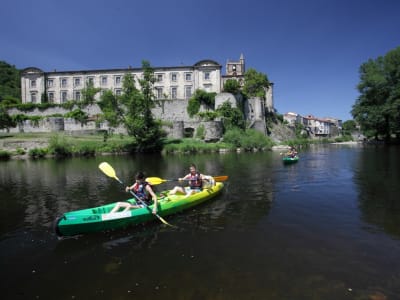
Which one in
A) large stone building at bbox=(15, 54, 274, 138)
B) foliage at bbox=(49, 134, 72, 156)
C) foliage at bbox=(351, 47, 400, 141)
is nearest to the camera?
foliage at bbox=(49, 134, 72, 156)

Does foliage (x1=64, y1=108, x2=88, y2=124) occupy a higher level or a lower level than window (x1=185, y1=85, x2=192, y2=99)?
lower

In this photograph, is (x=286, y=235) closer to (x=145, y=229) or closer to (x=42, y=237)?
(x=145, y=229)

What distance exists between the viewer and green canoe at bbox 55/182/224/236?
6.36m

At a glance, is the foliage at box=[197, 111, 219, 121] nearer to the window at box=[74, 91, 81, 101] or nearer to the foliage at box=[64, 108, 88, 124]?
the foliage at box=[64, 108, 88, 124]

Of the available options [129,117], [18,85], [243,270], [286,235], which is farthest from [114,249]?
[18,85]

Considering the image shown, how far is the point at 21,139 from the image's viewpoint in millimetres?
36938

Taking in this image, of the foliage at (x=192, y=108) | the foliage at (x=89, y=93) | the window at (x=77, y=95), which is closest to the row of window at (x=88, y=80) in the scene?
the window at (x=77, y=95)

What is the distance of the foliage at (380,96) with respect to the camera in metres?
40.3

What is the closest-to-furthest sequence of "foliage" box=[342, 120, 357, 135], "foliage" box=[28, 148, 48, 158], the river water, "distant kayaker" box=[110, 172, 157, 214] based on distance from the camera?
the river water < "distant kayaker" box=[110, 172, 157, 214] < "foliage" box=[28, 148, 48, 158] < "foliage" box=[342, 120, 357, 135]

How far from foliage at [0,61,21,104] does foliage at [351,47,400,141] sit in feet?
207

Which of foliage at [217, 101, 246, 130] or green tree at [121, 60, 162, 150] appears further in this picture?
foliage at [217, 101, 246, 130]

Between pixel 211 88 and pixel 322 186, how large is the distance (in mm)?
41439

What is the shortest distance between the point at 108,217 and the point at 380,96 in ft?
Answer: 159

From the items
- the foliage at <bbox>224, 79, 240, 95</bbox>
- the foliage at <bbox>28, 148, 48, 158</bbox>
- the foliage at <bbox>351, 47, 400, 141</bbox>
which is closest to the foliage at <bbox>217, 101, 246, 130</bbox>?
the foliage at <bbox>224, 79, 240, 95</bbox>
